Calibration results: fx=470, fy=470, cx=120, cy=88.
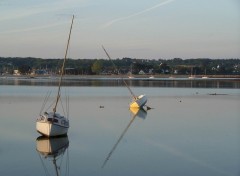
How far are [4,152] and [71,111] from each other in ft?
64.2

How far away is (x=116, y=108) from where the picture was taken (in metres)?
46.7

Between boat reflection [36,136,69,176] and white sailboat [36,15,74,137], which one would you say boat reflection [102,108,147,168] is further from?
white sailboat [36,15,74,137]

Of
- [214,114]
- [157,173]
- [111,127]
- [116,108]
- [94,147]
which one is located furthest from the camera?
[116,108]

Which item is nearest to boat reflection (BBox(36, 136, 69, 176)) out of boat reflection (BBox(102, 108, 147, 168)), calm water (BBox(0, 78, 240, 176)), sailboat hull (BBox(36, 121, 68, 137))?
calm water (BBox(0, 78, 240, 176))

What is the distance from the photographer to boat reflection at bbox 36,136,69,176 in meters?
19.3

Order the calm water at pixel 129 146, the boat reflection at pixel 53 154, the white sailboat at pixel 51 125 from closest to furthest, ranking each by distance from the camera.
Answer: the boat reflection at pixel 53 154 → the calm water at pixel 129 146 → the white sailboat at pixel 51 125

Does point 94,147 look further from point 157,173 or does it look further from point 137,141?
point 157,173

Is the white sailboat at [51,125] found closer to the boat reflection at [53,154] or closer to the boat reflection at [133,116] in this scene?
the boat reflection at [53,154]

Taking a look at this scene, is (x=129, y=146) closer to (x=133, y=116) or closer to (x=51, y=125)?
(x=51, y=125)

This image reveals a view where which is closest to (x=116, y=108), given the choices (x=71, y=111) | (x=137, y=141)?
(x=71, y=111)

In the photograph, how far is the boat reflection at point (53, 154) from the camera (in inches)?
760

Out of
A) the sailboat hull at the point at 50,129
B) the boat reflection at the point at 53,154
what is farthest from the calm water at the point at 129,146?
the sailboat hull at the point at 50,129

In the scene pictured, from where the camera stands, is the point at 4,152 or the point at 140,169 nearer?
the point at 140,169

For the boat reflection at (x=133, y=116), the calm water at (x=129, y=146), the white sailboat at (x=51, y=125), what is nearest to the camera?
the calm water at (x=129, y=146)
